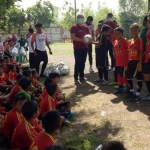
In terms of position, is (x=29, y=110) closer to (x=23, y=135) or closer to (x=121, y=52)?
(x=23, y=135)

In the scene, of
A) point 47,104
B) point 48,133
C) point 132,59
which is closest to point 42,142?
point 48,133

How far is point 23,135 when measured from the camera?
3342 millimetres

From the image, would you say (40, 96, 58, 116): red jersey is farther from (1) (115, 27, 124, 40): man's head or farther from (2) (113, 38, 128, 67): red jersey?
(1) (115, 27, 124, 40): man's head

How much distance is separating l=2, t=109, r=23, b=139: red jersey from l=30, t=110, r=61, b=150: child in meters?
0.86

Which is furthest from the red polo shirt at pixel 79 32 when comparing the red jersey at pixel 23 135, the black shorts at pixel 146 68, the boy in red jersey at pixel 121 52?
the red jersey at pixel 23 135

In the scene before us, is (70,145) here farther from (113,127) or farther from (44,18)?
(44,18)

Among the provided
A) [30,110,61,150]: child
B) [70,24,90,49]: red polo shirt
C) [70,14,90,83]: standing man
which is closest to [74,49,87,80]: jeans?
[70,14,90,83]: standing man

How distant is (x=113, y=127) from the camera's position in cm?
462

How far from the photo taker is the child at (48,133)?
2805 mm

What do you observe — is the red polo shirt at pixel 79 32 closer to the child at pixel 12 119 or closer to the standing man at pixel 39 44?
the standing man at pixel 39 44

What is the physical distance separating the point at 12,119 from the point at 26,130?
54cm

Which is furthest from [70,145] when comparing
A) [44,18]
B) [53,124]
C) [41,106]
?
[44,18]

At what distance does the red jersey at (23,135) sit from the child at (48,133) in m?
0.41

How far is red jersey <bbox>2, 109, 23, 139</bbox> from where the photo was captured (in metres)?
3.77
